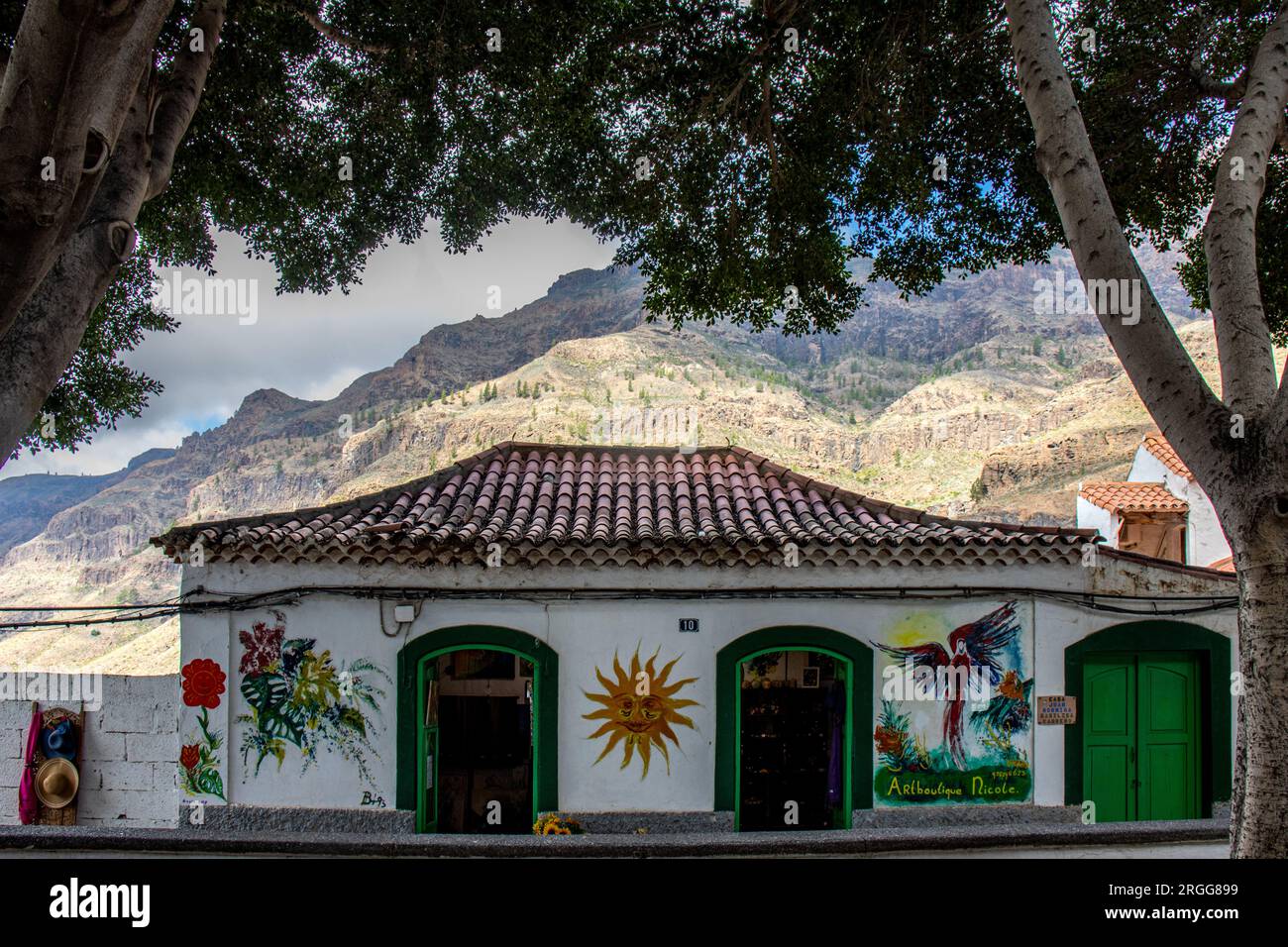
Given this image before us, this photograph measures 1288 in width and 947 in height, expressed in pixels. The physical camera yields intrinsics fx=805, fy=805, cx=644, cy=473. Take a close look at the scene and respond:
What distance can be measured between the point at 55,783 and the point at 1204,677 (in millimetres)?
13099

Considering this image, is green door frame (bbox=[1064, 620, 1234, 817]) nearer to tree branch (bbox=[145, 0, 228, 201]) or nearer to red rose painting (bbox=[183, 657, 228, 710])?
red rose painting (bbox=[183, 657, 228, 710])

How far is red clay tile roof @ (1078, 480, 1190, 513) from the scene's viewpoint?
1708 cm

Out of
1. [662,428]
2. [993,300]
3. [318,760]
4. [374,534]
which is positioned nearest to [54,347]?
[374,534]

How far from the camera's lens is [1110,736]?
341 inches

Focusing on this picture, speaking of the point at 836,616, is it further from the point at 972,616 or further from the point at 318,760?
the point at 318,760

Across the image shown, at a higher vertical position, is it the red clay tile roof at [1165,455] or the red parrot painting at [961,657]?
the red clay tile roof at [1165,455]

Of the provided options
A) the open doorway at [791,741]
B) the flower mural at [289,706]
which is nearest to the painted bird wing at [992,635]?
the open doorway at [791,741]

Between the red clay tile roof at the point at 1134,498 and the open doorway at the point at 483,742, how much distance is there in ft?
44.1

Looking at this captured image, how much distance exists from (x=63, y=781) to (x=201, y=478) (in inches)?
3162

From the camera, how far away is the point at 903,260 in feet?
28.2

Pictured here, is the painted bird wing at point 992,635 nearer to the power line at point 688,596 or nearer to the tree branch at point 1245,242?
the power line at point 688,596

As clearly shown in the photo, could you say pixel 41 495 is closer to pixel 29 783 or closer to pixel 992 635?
pixel 29 783

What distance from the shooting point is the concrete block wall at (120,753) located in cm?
963

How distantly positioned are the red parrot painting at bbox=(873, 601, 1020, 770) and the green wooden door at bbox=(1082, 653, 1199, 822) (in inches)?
42.3
